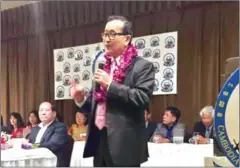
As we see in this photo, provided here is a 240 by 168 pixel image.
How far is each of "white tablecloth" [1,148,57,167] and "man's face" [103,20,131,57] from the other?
112 cm

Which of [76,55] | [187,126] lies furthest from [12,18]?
[187,126]

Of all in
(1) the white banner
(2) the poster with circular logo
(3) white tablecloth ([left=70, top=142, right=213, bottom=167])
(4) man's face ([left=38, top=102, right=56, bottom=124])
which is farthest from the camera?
(1) the white banner

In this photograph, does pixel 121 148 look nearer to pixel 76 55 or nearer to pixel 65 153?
pixel 65 153

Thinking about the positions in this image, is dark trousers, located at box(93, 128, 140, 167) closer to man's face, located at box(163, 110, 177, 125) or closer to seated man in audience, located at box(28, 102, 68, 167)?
seated man in audience, located at box(28, 102, 68, 167)

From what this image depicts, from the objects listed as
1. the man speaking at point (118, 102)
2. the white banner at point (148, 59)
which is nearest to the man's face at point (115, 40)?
the man speaking at point (118, 102)

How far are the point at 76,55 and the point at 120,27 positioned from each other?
342 cm

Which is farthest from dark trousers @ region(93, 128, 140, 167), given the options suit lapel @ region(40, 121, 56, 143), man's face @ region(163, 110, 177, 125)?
man's face @ region(163, 110, 177, 125)

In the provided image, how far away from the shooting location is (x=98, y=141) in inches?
39.4

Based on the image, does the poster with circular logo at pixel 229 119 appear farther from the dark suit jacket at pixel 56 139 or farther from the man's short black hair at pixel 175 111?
the man's short black hair at pixel 175 111

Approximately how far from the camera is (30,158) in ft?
6.83

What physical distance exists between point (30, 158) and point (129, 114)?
1.25 metres

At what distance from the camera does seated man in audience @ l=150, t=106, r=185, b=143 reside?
9.54 feet

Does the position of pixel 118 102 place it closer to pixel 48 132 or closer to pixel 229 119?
pixel 229 119

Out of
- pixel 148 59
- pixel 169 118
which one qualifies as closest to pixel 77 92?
pixel 169 118
